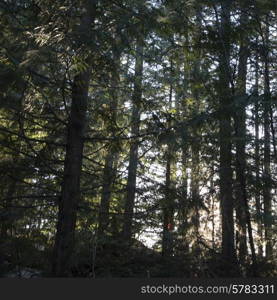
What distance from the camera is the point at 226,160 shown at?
9.12 m

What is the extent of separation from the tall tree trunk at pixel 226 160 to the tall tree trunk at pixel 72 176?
274 cm

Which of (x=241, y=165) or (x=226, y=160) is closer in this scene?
(x=241, y=165)

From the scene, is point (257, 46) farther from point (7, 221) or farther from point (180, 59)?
point (7, 221)

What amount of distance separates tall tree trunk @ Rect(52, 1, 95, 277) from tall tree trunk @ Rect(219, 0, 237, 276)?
2744 millimetres

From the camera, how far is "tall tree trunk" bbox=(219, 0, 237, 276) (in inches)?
285

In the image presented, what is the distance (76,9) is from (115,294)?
533cm

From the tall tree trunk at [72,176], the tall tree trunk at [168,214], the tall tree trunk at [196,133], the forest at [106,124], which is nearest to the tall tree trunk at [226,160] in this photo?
the forest at [106,124]

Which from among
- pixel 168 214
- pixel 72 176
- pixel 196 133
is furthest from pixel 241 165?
pixel 72 176

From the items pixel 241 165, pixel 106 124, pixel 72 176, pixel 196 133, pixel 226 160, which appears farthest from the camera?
pixel 226 160

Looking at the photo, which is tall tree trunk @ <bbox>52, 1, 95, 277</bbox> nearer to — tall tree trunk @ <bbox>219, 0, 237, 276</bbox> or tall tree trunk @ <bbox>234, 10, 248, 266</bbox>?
tall tree trunk @ <bbox>219, 0, 237, 276</bbox>

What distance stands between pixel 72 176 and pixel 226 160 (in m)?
4.33

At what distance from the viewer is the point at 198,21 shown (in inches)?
301

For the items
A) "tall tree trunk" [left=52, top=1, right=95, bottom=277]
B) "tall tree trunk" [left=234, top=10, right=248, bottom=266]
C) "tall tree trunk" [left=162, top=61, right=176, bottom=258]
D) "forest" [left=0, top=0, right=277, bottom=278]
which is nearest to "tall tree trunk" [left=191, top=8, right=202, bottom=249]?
"forest" [left=0, top=0, right=277, bottom=278]

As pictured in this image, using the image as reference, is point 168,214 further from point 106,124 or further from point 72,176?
point 106,124
